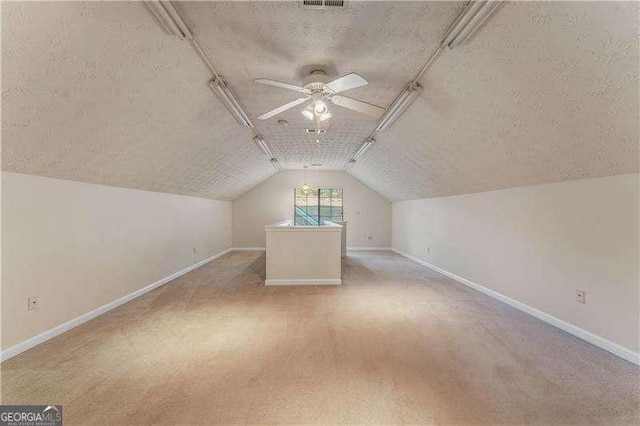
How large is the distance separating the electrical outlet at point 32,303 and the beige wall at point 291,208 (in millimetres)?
6701

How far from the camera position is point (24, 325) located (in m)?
2.54

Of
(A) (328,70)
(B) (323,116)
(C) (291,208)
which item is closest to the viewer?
(A) (328,70)

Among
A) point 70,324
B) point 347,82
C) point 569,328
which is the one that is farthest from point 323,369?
point 70,324

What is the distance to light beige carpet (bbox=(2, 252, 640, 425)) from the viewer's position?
1.82m

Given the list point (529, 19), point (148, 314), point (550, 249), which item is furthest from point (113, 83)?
point (550, 249)

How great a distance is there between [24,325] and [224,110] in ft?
9.77

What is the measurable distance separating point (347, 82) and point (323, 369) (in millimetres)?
2401

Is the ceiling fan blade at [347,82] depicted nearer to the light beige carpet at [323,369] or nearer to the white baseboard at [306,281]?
the light beige carpet at [323,369]

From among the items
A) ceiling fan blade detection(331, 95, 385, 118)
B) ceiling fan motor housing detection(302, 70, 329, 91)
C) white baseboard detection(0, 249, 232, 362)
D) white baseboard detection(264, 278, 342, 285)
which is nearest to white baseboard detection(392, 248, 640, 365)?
white baseboard detection(264, 278, 342, 285)

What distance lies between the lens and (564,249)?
10.1 feet

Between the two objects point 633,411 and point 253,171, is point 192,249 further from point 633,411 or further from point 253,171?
point 633,411

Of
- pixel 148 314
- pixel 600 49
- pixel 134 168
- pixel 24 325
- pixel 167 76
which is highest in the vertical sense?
pixel 167 76

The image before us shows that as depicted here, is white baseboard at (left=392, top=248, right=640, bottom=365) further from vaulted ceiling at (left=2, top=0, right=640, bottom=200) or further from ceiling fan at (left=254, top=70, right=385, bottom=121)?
ceiling fan at (left=254, top=70, right=385, bottom=121)

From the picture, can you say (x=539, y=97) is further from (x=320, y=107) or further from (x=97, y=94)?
(x=97, y=94)
